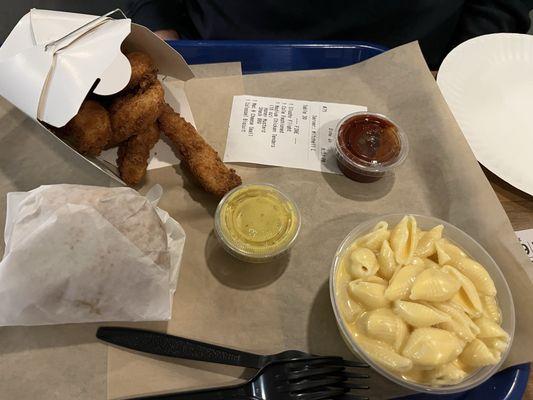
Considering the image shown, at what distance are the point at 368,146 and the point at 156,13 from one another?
0.92m

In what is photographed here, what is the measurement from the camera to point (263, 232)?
3.58ft

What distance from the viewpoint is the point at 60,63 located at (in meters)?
0.97

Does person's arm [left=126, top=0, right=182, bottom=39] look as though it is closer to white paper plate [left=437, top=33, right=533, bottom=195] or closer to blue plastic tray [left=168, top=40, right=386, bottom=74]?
blue plastic tray [left=168, top=40, right=386, bottom=74]

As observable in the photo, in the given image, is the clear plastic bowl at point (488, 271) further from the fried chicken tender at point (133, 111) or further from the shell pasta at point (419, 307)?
the fried chicken tender at point (133, 111)

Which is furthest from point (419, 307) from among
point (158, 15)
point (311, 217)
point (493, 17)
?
point (158, 15)

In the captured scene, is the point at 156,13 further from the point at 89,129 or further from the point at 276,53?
the point at 89,129

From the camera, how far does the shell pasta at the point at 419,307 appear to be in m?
0.87

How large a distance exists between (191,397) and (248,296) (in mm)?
268

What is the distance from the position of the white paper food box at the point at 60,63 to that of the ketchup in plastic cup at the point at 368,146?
1.92 ft

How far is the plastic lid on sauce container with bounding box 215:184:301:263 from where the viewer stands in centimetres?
106

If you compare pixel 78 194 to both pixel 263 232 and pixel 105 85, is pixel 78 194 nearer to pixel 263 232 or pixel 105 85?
pixel 105 85

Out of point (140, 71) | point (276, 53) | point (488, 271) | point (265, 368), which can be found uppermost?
→ point (140, 71)

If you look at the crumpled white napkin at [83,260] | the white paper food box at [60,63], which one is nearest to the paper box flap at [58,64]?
the white paper food box at [60,63]

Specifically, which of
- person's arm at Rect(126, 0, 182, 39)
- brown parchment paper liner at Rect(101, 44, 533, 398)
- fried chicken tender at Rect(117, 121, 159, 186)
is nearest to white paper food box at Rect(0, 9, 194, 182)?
fried chicken tender at Rect(117, 121, 159, 186)
